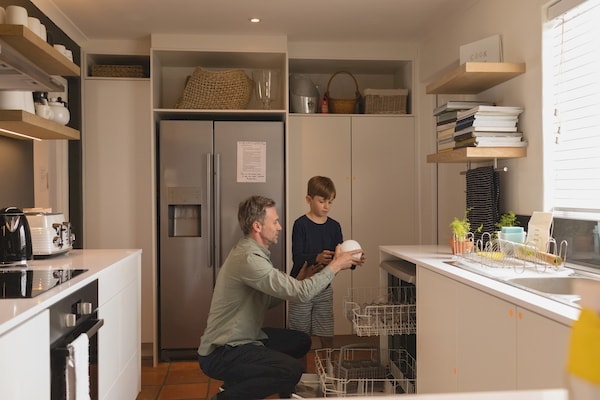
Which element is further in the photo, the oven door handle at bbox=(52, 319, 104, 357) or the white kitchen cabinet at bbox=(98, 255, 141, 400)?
the white kitchen cabinet at bbox=(98, 255, 141, 400)

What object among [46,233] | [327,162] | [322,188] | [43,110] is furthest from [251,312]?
[327,162]

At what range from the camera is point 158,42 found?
3.97 metres

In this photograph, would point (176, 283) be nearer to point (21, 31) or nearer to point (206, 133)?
point (206, 133)

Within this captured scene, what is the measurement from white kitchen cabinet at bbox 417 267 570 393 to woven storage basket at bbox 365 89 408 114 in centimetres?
202

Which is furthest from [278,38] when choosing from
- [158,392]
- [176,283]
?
[158,392]

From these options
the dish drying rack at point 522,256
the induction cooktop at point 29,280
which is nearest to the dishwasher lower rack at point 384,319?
the dish drying rack at point 522,256

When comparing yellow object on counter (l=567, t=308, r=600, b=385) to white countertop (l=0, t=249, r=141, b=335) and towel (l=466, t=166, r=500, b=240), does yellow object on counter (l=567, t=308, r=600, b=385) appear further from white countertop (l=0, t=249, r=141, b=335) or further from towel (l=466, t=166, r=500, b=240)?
towel (l=466, t=166, r=500, b=240)

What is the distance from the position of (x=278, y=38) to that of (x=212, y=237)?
1509mm

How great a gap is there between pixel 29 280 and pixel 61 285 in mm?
194

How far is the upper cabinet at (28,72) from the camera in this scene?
1879 millimetres

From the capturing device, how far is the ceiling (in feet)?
11.0

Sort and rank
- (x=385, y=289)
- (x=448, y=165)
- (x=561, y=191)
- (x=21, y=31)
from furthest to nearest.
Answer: (x=448, y=165) → (x=385, y=289) → (x=561, y=191) → (x=21, y=31)

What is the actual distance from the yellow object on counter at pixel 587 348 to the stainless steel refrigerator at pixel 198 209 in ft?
11.5

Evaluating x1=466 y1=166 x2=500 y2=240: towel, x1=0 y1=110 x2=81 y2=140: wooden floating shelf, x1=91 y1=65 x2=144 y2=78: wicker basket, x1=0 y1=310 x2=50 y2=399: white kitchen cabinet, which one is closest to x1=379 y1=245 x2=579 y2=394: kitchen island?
x1=466 y1=166 x2=500 y2=240: towel
